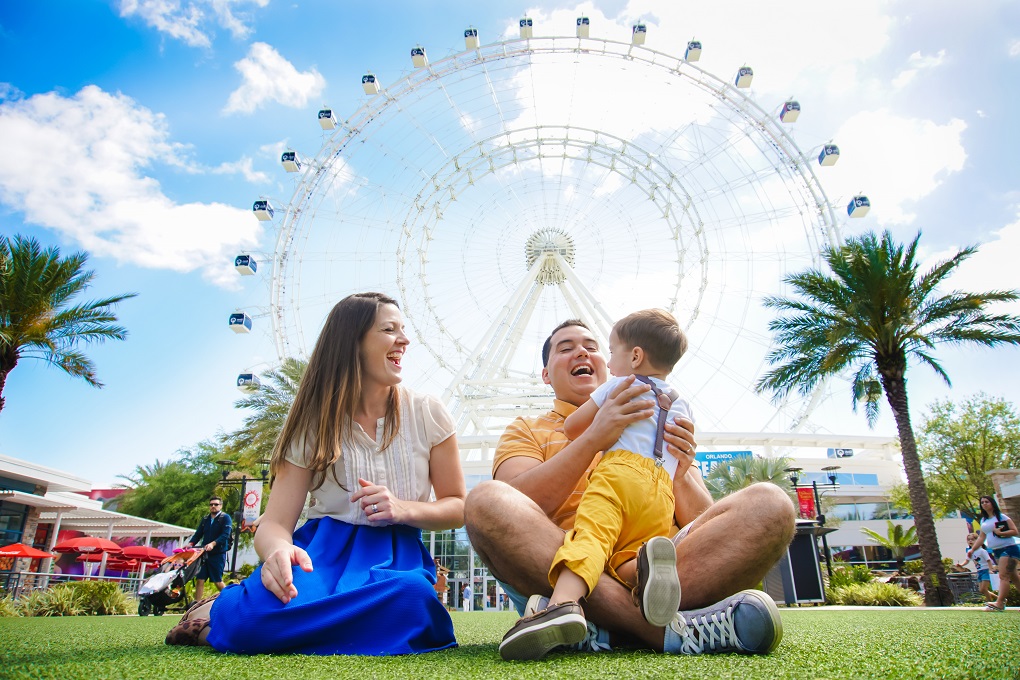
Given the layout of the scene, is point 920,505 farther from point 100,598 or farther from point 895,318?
point 100,598

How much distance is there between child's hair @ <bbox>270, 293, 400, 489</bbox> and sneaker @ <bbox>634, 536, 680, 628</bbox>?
45.3 inches

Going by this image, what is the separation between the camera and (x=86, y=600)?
33.6 ft

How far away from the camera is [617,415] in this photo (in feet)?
6.53

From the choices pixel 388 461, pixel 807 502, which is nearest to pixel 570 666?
pixel 388 461

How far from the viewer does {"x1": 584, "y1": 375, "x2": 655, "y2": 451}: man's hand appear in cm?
199

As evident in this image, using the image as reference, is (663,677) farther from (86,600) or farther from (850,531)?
(850,531)

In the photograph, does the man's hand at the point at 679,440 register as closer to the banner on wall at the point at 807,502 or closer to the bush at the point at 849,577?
the bush at the point at 849,577

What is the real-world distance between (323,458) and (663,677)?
1.40m

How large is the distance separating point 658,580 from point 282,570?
1.14 meters

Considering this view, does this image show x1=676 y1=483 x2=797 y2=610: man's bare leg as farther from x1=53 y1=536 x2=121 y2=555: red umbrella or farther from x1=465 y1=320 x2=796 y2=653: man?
x1=53 y1=536 x2=121 y2=555: red umbrella

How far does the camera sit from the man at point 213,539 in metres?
9.54

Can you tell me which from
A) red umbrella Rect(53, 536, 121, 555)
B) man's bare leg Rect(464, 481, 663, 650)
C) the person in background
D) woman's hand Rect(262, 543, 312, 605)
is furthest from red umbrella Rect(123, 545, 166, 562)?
man's bare leg Rect(464, 481, 663, 650)

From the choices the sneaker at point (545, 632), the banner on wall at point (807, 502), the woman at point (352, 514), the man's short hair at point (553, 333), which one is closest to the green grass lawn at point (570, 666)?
the sneaker at point (545, 632)

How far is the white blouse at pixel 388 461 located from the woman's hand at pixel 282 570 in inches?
11.2
